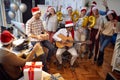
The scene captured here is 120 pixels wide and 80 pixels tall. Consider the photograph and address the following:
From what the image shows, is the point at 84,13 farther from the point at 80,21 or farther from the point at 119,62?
the point at 119,62

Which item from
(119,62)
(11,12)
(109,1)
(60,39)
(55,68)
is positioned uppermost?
(109,1)

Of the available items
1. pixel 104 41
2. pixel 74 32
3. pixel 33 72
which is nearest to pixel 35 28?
pixel 74 32

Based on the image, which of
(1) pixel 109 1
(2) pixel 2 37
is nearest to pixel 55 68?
(2) pixel 2 37

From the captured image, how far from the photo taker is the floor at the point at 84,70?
11.7ft

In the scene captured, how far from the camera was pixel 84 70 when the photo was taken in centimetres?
385

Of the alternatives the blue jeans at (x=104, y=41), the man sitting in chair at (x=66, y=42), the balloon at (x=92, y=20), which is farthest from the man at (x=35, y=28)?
the blue jeans at (x=104, y=41)

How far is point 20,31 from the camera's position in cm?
319

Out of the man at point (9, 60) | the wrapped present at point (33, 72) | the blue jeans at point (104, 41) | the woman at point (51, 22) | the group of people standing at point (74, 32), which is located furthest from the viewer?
the woman at point (51, 22)

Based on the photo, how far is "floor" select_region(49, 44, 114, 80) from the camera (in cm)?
357

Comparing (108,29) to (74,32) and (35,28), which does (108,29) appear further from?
(35,28)

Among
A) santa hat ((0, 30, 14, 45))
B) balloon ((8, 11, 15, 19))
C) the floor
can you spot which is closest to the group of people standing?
the floor

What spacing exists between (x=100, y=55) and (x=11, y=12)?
268cm

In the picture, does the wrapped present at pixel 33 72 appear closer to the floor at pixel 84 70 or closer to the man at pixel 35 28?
the man at pixel 35 28

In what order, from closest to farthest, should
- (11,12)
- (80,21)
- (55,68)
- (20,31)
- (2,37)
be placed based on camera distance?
(2,37) → (20,31) → (55,68) → (80,21) → (11,12)
